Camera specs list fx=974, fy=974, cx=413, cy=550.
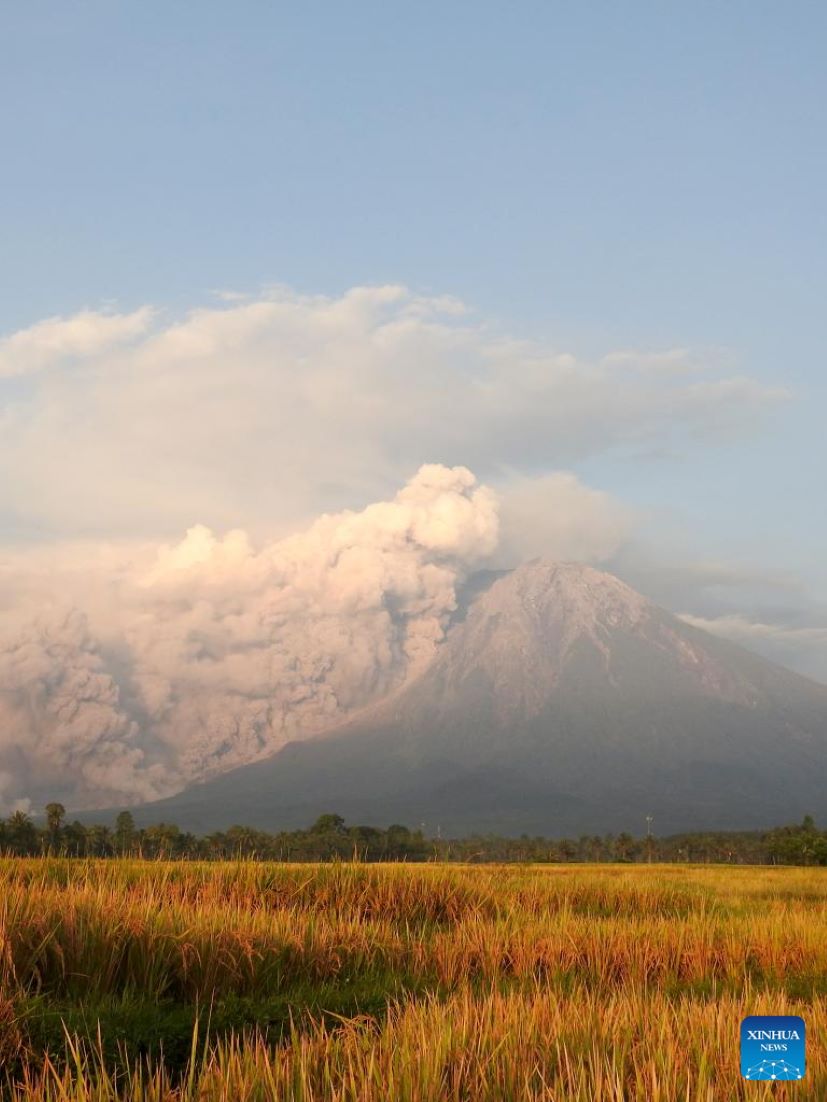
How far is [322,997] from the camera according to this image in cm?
1034

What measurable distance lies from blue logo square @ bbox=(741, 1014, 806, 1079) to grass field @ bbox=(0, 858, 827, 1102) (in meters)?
1.51

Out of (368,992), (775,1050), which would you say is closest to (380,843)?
(368,992)

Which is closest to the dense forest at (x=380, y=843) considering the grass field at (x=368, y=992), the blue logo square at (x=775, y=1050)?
the grass field at (x=368, y=992)

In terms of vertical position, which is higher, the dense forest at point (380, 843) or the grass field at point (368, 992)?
the grass field at point (368, 992)

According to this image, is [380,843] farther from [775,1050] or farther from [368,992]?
[775,1050]

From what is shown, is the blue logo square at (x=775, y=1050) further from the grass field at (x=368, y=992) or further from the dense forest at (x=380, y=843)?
the dense forest at (x=380, y=843)

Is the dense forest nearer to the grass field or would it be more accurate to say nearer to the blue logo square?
the grass field

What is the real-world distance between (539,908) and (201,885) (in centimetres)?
755

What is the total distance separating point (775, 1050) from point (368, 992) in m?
7.80

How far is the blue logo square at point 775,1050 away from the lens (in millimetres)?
3727

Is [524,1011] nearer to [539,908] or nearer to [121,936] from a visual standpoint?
[121,936]

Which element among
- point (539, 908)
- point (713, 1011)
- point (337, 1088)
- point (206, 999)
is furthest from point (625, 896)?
point (337, 1088)

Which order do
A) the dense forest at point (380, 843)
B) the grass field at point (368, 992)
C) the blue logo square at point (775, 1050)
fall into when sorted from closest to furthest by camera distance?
1. the blue logo square at point (775, 1050)
2. the grass field at point (368, 992)
3. the dense forest at point (380, 843)

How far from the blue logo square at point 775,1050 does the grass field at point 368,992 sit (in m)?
1.51
